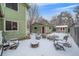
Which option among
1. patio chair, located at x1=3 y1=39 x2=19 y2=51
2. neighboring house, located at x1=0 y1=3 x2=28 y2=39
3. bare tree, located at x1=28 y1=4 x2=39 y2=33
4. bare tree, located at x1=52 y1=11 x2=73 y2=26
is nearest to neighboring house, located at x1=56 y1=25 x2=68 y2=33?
bare tree, located at x1=52 y1=11 x2=73 y2=26

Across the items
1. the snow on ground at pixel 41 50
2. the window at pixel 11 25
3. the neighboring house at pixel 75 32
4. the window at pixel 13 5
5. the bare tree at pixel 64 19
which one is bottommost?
the snow on ground at pixel 41 50

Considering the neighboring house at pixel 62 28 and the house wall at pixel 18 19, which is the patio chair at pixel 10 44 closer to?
the house wall at pixel 18 19

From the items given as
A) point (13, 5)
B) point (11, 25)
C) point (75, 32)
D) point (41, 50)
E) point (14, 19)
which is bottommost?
point (41, 50)

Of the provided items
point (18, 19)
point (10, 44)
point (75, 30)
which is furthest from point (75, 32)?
point (10, 44)

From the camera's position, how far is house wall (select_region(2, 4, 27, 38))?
2.80 metres

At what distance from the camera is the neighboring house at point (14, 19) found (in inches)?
110

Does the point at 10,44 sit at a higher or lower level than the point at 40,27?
lower

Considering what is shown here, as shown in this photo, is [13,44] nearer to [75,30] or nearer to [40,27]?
[40,27]

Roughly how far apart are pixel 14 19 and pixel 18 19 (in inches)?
2.7

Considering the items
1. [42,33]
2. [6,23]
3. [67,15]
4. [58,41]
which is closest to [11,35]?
[6,23]

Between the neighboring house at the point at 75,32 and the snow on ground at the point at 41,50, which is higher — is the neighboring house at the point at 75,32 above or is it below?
above

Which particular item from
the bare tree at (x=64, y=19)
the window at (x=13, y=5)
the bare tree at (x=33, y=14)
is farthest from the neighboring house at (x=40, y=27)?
the window at (x=13, y=5)

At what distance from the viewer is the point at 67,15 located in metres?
2.80

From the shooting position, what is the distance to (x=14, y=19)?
2830mm
